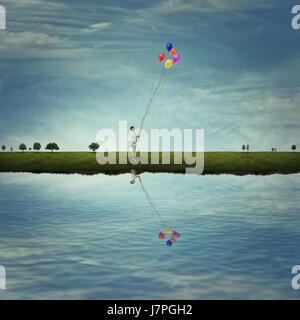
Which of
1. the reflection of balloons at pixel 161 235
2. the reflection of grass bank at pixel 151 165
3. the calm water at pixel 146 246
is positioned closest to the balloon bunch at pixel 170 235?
the reflection of balloons at pixel 161 235

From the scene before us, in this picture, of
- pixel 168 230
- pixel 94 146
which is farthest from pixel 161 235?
pixel 94 146

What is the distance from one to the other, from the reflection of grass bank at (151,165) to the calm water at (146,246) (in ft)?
56.1

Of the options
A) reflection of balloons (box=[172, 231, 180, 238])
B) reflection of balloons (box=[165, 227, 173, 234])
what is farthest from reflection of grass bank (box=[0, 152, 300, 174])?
reflection of balloons (box=[172, 231, 180, 238])

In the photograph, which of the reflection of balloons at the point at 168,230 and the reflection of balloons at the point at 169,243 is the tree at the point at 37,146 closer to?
the reflection of balloons at the point at 168,230

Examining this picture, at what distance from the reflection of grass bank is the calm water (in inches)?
674

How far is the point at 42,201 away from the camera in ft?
93.9

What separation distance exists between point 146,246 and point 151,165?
3315cm

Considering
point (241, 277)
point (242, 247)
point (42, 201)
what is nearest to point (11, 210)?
point (42, 201)

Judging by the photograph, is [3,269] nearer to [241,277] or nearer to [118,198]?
[241,277]

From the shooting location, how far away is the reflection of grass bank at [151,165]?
161 feet

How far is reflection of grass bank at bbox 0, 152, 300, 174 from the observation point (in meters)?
49.2

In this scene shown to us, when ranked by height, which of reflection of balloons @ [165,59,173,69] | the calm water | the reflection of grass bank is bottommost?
the calm water

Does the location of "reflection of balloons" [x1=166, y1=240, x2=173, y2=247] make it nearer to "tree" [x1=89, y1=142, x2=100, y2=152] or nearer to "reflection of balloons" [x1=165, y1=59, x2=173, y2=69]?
"reflection of balloons" [x1=165, y1=59, x2=173, y2=69]

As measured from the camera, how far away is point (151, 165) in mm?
49875
